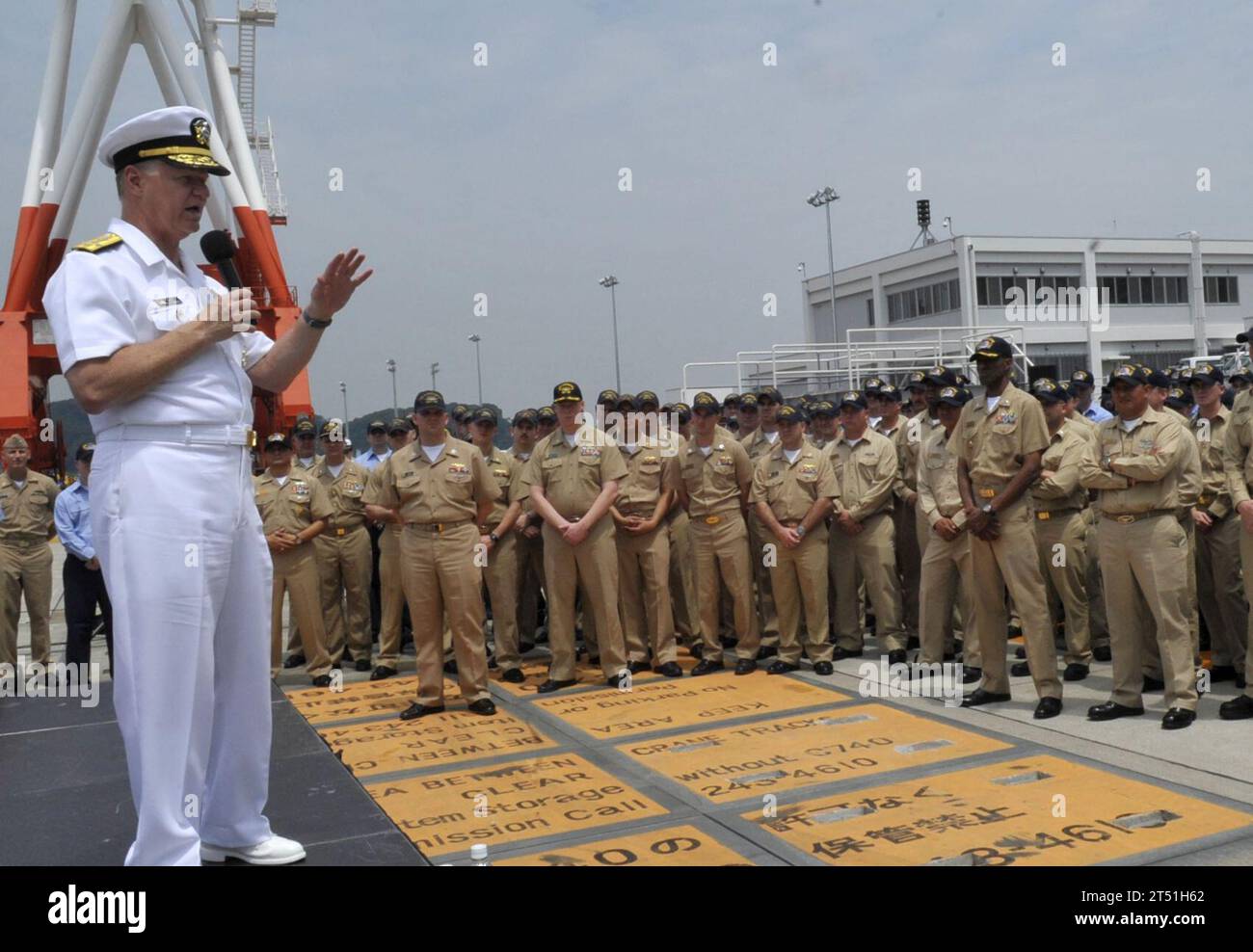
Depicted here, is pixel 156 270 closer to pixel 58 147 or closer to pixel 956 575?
pixel 956 575

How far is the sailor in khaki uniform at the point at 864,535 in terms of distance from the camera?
25.9 feet

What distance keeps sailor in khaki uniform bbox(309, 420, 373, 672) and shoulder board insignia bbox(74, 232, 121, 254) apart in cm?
596

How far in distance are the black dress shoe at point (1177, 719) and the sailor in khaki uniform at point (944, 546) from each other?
1328 mm

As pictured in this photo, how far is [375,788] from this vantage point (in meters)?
5.06

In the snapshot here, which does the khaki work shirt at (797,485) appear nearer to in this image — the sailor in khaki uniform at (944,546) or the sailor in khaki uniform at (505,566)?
the sailor in khaki uniform at (944,546)

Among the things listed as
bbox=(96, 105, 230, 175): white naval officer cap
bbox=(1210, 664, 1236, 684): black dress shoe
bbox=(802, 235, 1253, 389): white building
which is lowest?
bbox=(1210, 664, 1236, 684): black dress shoe

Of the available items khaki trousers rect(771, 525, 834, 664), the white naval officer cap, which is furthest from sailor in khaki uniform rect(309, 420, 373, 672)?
the white naval officer cap

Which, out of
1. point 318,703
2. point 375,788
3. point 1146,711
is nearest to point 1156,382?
point 1146,711

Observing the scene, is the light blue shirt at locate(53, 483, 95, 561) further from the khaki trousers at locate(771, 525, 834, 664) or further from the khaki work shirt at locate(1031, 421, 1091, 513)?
the khaki work shirt at locate(1031, 421, 1091, 513)

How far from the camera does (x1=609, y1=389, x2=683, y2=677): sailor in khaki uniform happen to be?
25.9 ft

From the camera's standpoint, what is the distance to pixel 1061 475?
7043 mm

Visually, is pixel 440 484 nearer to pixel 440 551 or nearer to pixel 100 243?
pixel 440 551

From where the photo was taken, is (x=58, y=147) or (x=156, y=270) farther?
(x=58, y=147)

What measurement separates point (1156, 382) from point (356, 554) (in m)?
6.19
